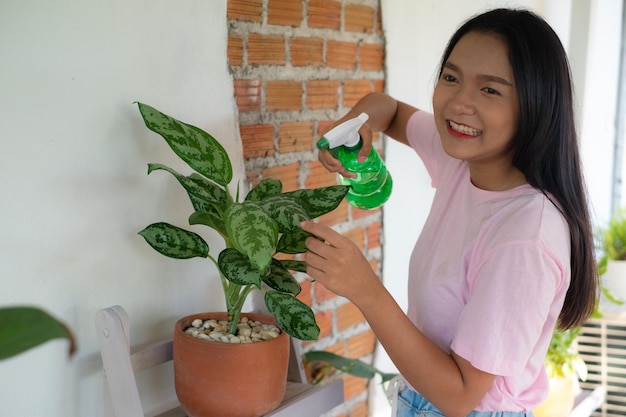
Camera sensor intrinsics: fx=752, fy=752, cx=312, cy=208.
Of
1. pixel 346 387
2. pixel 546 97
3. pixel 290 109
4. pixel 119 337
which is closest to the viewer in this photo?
pixel 119 337

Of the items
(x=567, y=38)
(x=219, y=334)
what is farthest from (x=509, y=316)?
(x=567, y=38)

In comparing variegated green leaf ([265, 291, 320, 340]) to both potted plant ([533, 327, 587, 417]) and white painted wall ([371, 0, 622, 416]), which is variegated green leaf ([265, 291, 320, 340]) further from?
potted plant ([533, 327, 587, 417])

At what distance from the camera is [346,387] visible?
1.88 meters

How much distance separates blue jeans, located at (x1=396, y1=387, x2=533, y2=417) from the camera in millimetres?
1302

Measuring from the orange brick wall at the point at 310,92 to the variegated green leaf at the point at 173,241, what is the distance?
14.2 inches

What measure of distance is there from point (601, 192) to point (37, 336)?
11.1 ft

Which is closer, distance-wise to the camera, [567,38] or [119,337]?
[119,337]

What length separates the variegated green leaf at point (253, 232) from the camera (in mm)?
1009

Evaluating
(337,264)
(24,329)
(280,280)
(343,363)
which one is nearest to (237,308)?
(280,280)

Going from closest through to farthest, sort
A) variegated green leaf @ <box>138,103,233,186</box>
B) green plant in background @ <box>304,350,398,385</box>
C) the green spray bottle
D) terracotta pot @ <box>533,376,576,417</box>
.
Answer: variegated green leaf @ <box>138,103,233,186</box> < the green spray bottle < green plant in background @ <box>304,350,398,385</box> < terracotta pot @ <box>533,376,576,417</box>

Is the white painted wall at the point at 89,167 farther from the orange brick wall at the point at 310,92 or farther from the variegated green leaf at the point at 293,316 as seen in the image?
the variegated green leaf at the point at 293,316

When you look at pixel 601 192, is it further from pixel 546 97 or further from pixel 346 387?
pixel 546 97

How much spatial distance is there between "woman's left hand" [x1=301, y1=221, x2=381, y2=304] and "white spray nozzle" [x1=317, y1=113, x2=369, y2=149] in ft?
0.72

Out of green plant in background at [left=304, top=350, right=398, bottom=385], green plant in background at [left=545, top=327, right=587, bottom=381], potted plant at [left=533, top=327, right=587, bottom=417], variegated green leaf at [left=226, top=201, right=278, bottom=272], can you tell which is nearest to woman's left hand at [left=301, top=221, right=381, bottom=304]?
variegated green leaf at [left=226, top=201, right=278, bottom=272]
